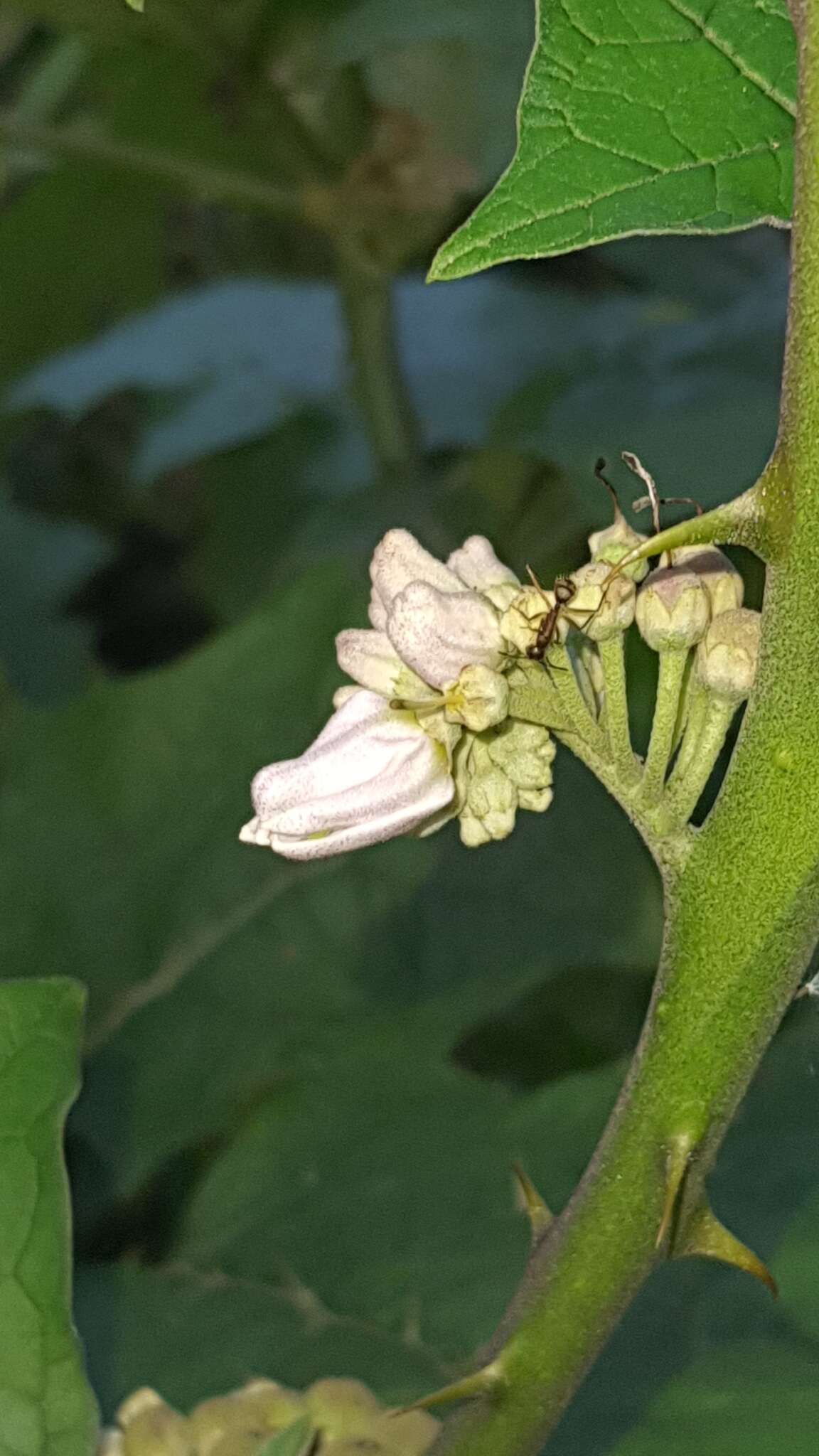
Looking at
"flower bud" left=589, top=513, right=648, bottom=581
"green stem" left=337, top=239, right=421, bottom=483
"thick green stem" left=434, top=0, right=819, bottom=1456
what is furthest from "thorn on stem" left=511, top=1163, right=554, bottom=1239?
"green stem" left=337, top=239, right=421, bottom=483

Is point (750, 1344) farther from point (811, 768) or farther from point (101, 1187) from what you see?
point (101, 1187)

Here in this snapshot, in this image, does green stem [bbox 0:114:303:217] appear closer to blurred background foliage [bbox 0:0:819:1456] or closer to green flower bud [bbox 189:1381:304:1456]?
blurred background foliage [bbox 0:0:819:1456]

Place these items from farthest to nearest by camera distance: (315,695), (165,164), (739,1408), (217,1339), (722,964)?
1. (165,164)
2. (315,695)
3. (217,1339)
4. (739,1408)
5. (722,964)

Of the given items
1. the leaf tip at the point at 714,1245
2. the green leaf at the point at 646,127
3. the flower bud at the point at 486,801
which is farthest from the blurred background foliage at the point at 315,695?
the green leaf at the point at 646,127

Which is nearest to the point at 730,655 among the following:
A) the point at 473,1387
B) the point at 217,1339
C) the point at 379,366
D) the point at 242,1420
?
the point at 473,1387

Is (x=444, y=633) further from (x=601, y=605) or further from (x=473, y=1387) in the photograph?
(x=473, y=1387)

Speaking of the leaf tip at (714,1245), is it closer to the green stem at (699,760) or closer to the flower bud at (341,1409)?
the green stem at (699,760)
